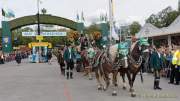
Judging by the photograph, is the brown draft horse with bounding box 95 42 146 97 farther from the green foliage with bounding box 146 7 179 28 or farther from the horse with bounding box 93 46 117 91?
the green foliage with bounding box 146 7 179 28

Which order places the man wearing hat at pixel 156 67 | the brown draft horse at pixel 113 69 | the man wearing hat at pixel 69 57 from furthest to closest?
the man wearing hat at pixel 69 57 < the man wearing hat at pixel 156 67 < the brown draft horse at pixel 113 69

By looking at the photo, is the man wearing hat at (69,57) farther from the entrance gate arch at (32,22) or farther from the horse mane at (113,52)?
the entrance gate arch at (32,22)

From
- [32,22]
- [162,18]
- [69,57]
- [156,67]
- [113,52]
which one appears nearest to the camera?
[113,52]

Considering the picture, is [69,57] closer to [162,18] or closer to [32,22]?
[32,22]

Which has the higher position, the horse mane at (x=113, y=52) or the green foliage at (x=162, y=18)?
the green foliage at (x=162, y=18)

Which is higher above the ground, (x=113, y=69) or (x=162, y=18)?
(x=162, y=18)

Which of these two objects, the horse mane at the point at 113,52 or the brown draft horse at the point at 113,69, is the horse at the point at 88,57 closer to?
the brown draft horse at the point at 113,69

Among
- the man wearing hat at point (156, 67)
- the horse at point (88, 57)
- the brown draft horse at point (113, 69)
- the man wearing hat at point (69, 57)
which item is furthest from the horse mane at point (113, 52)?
the man wearing hat at point (69, 57)

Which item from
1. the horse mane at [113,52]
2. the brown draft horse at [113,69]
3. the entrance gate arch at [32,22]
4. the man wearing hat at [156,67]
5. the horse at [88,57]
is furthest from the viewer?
the entrance gate arch at [32,22]

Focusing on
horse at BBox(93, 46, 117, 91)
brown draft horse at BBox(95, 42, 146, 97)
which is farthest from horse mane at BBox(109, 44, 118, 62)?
horse at BBox(93, 46, 117, 91)

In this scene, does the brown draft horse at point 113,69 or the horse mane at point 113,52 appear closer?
the brown draft horse at point 113,69

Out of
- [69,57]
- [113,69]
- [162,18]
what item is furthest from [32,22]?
[113,69]

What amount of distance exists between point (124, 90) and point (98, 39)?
218 inches

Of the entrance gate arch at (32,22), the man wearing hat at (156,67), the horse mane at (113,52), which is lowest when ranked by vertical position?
the man wearing hat at (156,67)
